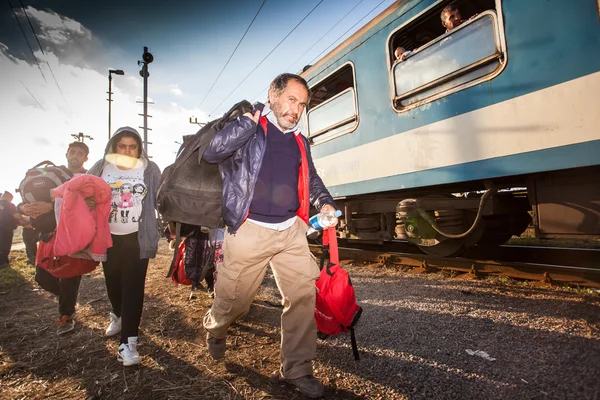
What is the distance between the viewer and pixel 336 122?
5043mm

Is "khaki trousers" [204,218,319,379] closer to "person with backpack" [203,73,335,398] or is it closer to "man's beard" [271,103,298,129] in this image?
"person with backpack" [203,73,335,398]

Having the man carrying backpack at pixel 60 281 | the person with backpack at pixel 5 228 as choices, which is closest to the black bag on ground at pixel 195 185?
the man carrying backpack at pixel 60 281

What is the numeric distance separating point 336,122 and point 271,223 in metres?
3.50

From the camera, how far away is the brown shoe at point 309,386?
179cm

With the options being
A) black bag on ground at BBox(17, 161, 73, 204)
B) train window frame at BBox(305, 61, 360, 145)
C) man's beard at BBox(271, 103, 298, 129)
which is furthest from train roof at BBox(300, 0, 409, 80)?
black bag on ground at BBox(17, 161, 73, 204)

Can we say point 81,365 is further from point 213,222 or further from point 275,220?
point 275,220

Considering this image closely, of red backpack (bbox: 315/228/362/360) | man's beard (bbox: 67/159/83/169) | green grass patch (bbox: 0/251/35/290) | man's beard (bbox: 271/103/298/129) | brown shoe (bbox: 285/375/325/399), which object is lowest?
brown shoe (bbox: 285/375/325/399)

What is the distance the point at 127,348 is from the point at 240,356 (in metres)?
0.92

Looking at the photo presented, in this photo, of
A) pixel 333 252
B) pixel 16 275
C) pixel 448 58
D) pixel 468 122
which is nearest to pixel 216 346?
pixel 333 252

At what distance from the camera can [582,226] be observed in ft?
9.14

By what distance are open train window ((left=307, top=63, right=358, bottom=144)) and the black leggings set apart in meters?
3.47

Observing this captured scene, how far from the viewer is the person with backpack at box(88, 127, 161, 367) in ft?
8.10

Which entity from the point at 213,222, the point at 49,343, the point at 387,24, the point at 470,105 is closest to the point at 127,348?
the point at 49,343

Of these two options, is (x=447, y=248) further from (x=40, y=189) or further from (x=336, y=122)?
(x=40, y=189)
